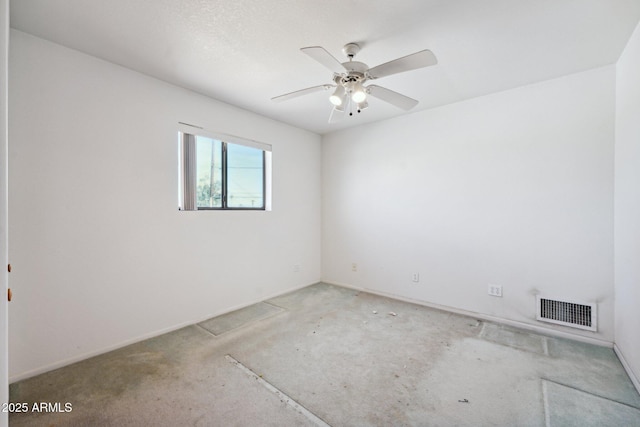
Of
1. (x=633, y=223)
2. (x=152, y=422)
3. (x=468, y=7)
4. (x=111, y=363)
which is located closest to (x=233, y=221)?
(x=111, y=363)

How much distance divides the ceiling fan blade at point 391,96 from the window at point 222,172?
74.5 inches

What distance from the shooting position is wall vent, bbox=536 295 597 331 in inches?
98.9

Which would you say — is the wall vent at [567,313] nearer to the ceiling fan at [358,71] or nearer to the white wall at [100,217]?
the ceiling fan at [358,71]

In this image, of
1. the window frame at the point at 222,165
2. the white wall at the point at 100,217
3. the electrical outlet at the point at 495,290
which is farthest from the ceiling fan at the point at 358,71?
the electrical outlet at the point at 495,290

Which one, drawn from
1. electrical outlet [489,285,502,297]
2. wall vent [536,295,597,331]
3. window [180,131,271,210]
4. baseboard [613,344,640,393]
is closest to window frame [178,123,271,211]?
window [180,131,271,210]

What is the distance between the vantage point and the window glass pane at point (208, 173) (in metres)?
3.16

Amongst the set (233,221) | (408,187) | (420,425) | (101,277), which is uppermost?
(408,187)

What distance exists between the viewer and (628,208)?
210 cm

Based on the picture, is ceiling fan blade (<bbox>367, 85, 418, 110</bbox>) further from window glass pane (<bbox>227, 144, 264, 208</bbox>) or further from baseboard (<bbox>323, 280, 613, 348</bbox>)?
baseboard (<bbox>323, 280, 613, 348</bbox>)

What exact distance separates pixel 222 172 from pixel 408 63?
2.44 metres

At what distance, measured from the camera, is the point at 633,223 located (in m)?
1.99

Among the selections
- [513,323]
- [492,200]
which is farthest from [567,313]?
[492,200]

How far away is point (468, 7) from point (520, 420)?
255 cm

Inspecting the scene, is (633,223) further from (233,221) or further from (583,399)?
(233,221)
